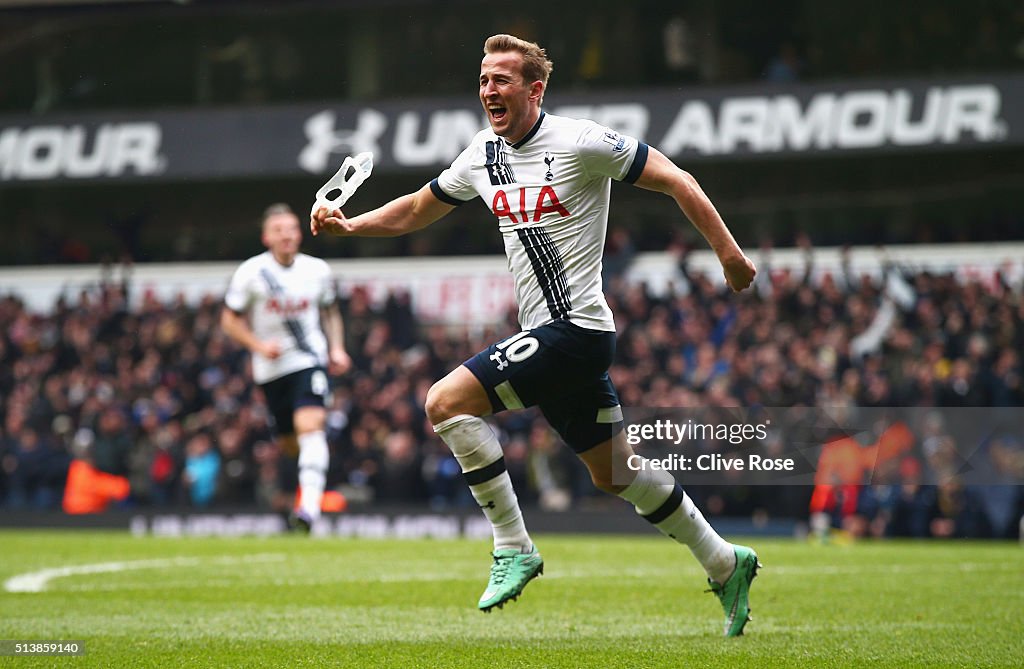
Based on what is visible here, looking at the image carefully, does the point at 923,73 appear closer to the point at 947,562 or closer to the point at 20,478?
the point at 947,562

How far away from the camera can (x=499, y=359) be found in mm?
5902

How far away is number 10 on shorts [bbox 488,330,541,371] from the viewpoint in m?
5.87

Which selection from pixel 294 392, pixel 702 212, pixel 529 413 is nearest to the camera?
pixel 702 212

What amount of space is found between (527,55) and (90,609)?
157 inches

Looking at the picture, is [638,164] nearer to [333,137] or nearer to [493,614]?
[493,614]

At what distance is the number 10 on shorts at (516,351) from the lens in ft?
19.3

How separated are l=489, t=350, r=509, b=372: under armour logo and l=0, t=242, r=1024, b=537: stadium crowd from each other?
10.4 meters

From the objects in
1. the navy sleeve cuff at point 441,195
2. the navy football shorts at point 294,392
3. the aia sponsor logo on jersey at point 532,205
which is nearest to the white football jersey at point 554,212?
the aia sponsor logo on jersey at point 532,205

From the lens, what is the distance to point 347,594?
27.7 ft

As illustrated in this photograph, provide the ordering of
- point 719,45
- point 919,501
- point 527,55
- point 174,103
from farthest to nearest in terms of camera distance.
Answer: point 174,103
point 719,45
point 919,501
point 527,55

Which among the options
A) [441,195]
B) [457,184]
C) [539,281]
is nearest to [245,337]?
[441,195]

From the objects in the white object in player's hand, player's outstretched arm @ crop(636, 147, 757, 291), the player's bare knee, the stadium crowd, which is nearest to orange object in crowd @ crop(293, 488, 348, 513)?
the stadium crowd

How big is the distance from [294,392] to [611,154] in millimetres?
6485

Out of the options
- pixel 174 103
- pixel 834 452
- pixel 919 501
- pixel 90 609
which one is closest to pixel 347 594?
pixel 90 609
